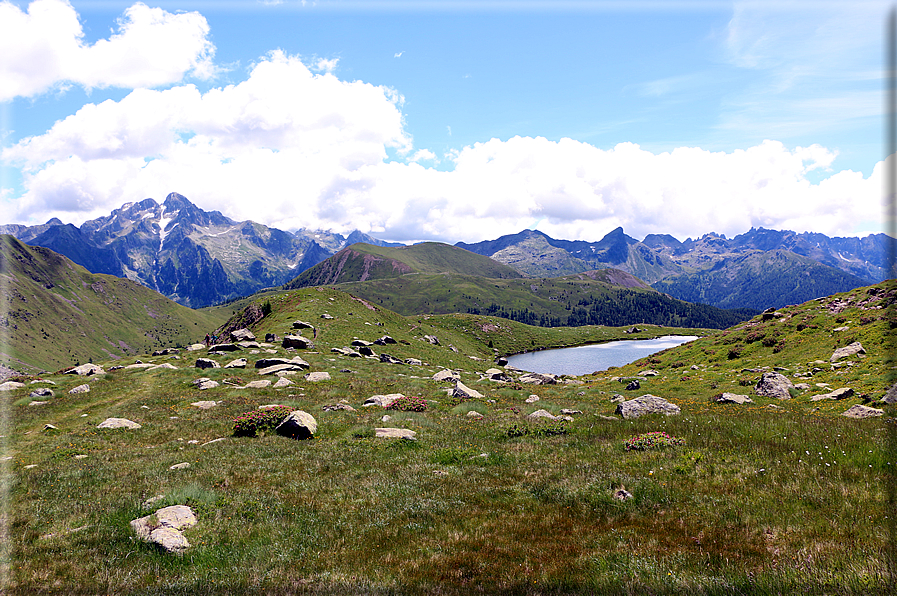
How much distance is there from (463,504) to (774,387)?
30.4 meters

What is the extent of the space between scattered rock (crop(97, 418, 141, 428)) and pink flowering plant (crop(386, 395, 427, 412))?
15.0 meters

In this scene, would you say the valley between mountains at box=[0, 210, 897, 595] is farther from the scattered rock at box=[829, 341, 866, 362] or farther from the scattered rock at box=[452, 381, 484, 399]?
the scattered rock at box=[829, 341, 866, 362]

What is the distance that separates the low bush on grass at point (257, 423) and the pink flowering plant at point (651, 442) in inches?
713

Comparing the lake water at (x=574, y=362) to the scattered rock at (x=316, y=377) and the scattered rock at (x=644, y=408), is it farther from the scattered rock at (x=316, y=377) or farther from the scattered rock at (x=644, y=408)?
the scattered rock at (x=644, y=408)

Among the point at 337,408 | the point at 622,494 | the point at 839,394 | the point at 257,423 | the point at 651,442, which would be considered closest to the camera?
the point at 622,494

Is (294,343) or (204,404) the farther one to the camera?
(294,343)

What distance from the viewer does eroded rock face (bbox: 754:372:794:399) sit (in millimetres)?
30391

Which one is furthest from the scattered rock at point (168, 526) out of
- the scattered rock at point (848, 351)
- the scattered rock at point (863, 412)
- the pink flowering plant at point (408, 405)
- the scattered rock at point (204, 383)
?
the scattered rock at point (848, 351)

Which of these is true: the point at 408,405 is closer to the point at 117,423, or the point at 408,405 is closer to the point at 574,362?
the point at 117,423

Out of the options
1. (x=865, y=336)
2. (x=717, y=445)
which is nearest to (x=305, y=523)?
(x=717, y=445)

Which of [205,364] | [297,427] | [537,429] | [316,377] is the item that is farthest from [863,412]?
[205,364]

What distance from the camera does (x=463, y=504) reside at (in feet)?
41.8

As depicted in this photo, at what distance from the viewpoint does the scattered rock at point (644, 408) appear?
23.1m

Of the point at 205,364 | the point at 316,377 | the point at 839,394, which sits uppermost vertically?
the point at 205,364
